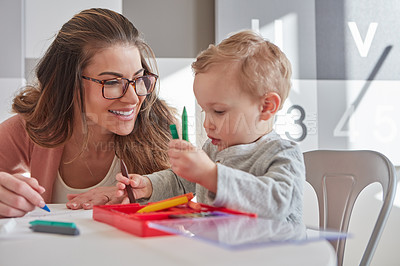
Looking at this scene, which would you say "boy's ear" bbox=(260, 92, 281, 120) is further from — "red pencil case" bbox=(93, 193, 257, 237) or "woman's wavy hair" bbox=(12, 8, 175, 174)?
"woman's wavy hair" bbox=(12, 8, 175, 174)

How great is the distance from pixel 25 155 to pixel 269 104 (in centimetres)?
99

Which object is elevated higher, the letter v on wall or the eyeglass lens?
the letter v on wall

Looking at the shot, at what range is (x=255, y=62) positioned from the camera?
3.43ft

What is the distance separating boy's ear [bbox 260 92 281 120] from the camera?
3.42 feet

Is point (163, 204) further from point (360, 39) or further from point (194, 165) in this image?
point (360, 39)

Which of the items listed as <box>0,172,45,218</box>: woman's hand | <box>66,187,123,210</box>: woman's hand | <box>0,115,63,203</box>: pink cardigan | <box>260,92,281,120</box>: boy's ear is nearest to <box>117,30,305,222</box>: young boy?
<box>260,92,281,120</box>: boy's ear

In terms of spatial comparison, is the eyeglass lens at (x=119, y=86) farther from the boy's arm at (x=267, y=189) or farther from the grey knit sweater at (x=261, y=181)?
the boy's arm at (x=267, y=189)

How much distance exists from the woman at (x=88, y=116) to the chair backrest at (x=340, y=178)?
510mm

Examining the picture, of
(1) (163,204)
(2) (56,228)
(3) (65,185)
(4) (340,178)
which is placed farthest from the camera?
(3) (65,185)

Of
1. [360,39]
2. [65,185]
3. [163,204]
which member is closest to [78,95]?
[65,185]

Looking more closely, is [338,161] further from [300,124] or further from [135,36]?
[300,124]

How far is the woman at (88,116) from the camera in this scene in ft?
4.73

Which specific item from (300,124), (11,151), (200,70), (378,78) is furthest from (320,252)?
(378,78)

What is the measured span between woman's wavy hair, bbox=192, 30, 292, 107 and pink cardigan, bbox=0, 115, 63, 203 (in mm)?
676
